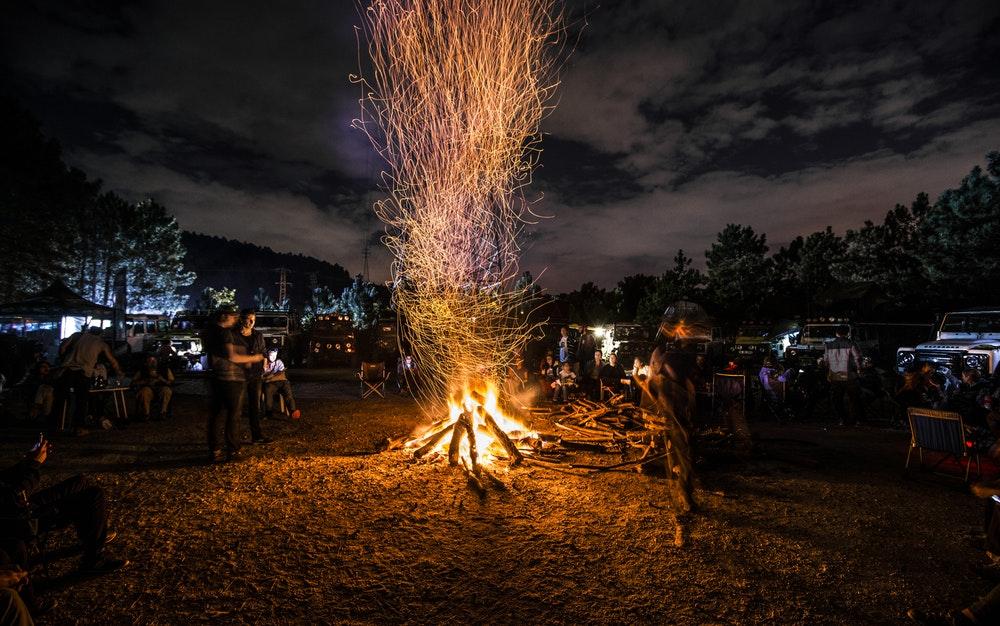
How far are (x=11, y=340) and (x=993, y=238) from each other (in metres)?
36.8

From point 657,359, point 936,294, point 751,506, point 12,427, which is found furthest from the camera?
point 936,294

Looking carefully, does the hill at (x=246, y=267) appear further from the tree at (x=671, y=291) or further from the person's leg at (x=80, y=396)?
the person's leg at (x=80, y=396)

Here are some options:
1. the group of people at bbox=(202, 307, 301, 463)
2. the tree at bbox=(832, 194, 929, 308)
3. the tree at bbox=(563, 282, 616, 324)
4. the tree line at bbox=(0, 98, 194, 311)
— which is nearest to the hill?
the tree line at bbox=(0, 98, 194, 311)

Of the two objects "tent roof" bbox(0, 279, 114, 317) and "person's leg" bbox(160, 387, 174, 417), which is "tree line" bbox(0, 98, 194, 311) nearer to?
"tent roof" bbox(0, 279, 114, 317)

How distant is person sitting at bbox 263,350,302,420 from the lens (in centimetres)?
929

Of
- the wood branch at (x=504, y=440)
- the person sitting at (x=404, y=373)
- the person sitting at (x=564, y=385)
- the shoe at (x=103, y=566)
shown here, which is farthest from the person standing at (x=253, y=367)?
the person sitting at (x=564, y=385)

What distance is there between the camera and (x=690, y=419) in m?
4.99

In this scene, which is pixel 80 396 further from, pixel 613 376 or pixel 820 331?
pixel 820 331

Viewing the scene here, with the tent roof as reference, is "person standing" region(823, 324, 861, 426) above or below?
below

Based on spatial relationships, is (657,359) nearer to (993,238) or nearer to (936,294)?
(993,238)

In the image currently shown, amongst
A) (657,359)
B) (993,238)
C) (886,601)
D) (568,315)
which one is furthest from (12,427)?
(568,315)

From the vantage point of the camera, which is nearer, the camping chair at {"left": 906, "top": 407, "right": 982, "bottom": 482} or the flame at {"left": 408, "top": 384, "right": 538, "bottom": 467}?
the camping chair at {"left": 906, "top": 407, "right": 982, "bottom": 482}

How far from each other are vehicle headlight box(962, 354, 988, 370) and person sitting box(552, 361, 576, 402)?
9.34m

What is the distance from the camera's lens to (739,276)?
34.6 metres
